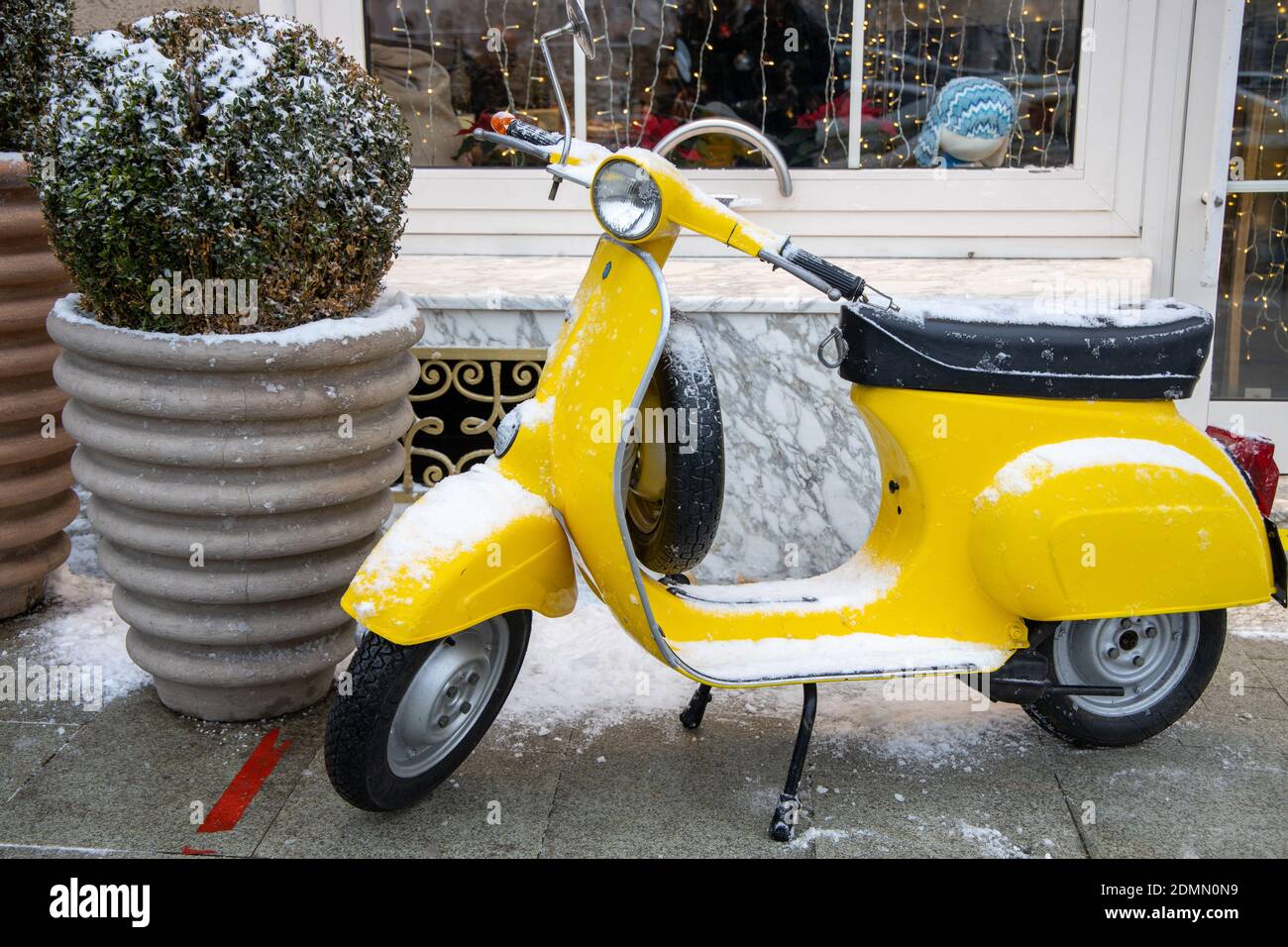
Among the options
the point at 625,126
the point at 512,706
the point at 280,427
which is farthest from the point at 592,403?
the point at 625,126

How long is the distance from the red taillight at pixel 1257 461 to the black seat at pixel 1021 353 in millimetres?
283

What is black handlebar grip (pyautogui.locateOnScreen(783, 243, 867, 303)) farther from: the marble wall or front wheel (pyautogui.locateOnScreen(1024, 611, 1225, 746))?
the marble wall

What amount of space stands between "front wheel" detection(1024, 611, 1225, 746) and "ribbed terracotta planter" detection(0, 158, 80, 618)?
2673 millimetres

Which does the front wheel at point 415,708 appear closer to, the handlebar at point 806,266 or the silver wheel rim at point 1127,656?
the handlebar at point 806,266

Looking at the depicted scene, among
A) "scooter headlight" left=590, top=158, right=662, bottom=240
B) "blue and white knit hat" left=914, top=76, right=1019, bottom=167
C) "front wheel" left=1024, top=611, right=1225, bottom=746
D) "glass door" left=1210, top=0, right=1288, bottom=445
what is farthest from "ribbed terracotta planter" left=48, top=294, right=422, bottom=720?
"glass door" left=1210, top=0, right=1288, bottom=445

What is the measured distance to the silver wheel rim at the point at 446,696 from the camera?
2619 millimetres

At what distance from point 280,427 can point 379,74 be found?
8.76 feet

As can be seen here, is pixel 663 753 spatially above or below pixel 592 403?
below

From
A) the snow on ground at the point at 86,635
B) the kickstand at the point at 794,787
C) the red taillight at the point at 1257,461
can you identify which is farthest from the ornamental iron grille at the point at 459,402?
the red taillight at the point at 1257,461

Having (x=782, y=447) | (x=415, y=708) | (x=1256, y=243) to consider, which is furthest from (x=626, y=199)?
(x=1256, y=243)

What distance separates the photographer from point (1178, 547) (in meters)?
2.70

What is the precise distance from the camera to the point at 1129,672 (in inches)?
117

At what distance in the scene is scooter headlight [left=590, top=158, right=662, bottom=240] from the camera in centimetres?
246

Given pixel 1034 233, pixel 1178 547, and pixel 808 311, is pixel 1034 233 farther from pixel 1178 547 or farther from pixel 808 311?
pixel 1178 547
